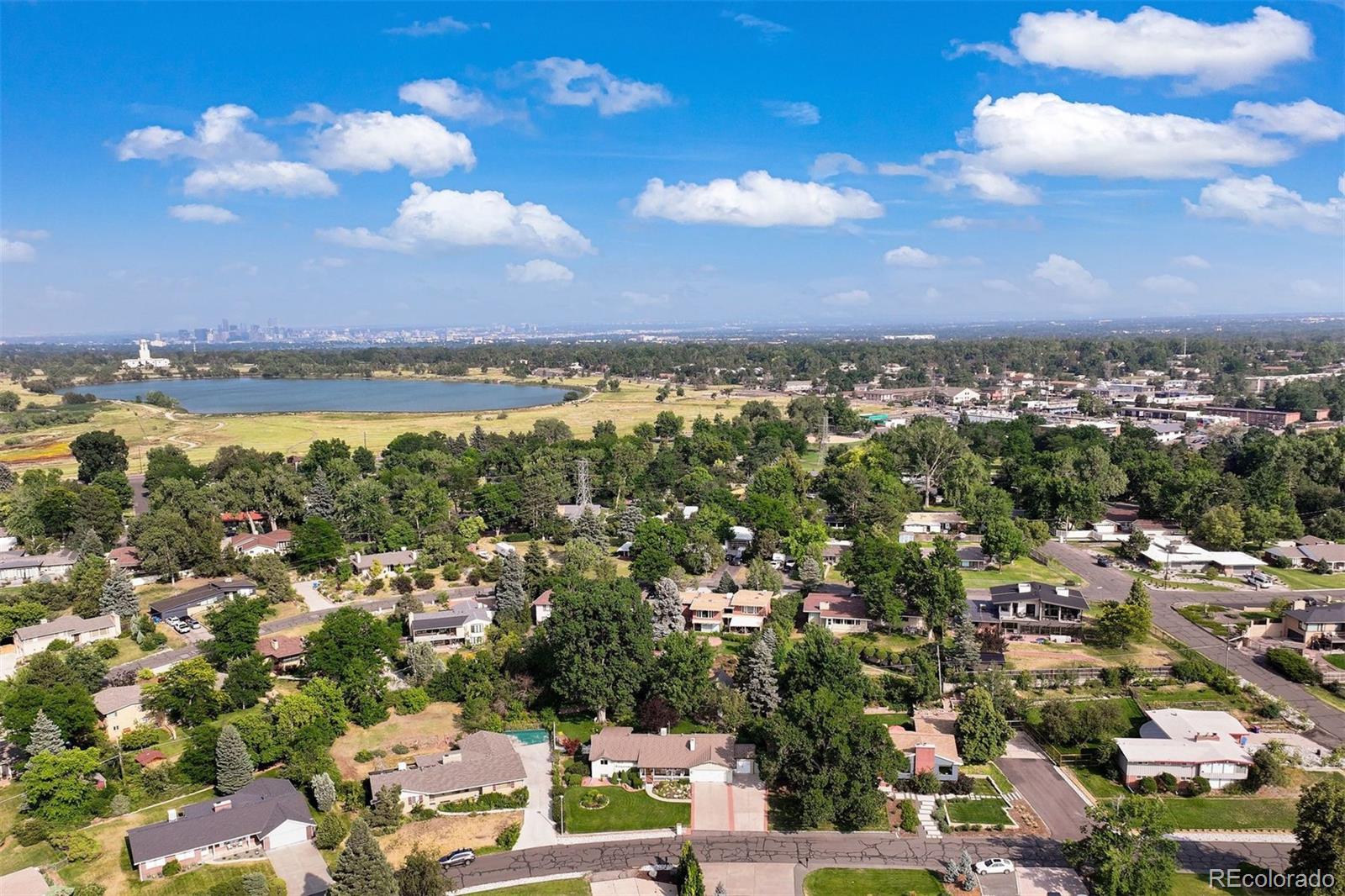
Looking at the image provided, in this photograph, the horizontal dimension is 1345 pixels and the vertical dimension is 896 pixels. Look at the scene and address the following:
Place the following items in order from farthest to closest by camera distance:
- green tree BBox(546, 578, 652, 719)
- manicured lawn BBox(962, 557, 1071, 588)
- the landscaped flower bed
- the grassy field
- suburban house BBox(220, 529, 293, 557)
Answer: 1. the grassy field
2. suburban house BBox(220, 529, 293, 557)
3. manicured lawn BBox(962, 557, 1071, 588)
4. green tree BBox(546, 578, 652, 719)
5. the landscaped flower bed

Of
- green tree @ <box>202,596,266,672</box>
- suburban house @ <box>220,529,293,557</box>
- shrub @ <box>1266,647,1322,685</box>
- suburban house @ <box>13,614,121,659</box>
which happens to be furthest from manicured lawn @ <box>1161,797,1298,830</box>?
suburban house @ <box>220,529,293,557</box>

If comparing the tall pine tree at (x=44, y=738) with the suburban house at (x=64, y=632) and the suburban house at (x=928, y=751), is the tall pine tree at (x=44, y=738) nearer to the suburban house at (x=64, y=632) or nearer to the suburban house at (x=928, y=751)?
the suburban house at (x=64, y=632)

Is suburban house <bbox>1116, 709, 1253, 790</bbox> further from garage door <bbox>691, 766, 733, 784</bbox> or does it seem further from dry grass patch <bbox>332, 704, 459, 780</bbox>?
dry grass patch <bbox>332, 704, 459, 780</bbox>

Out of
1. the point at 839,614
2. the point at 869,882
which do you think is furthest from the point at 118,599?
the point at 869,882

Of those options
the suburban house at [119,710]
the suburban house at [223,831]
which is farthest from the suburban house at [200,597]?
the suburban house at [223,831]

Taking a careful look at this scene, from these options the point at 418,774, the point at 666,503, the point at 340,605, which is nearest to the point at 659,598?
the point at 418,774

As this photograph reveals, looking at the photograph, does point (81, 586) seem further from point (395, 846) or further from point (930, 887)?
point (930, 887)

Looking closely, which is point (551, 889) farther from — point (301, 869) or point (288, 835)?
point (288, 835)

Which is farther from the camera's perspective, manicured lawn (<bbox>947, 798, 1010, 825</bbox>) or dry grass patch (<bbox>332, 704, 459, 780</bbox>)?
dry grass patch (<bbox>332, 704, 459, 780</bbox>)
